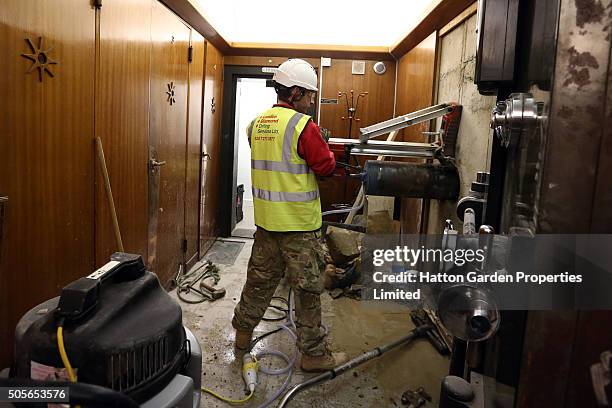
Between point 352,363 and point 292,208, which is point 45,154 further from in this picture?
point 352,363

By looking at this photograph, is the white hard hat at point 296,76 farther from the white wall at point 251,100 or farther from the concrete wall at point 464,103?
the white wall at point 251,100

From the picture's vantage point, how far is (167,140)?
286 cm

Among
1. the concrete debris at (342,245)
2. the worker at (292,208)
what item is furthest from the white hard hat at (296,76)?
the concrete debris at (342,245)

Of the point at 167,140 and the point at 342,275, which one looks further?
the point at 342,275

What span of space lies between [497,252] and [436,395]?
1369mm

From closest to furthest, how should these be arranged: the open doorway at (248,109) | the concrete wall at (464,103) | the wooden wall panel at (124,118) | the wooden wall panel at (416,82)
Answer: the wooden wall panel at (124,118)
the concrete wall at (464,103)
the wooden wall panel at (416,82)
the open doorway at (248,109)

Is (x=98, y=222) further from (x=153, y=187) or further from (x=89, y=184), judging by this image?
(x=153, y=187)

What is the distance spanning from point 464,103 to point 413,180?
545mm

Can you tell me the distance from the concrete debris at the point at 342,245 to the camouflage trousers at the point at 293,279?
1043 mm

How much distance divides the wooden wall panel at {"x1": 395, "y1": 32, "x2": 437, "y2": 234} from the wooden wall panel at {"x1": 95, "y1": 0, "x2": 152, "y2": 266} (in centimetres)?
199

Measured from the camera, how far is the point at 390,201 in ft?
13.3

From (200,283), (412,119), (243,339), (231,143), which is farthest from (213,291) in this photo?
(231,143)

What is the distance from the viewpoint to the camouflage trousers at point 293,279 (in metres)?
2.04

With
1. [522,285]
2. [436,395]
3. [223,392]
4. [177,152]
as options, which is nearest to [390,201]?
[177,152]
